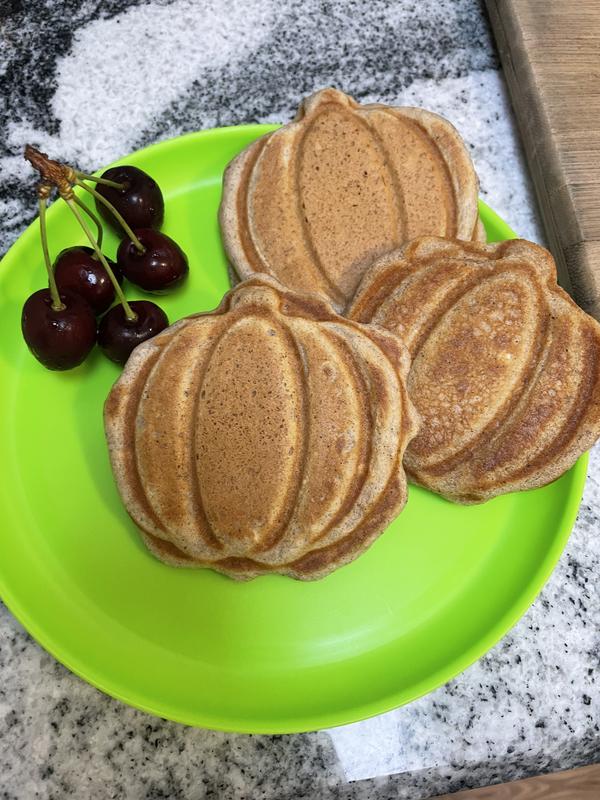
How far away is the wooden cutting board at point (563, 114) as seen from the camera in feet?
5.98

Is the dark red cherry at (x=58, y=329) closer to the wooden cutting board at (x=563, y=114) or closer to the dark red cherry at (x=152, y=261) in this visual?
the dark red cherry at (x=152, y=261)

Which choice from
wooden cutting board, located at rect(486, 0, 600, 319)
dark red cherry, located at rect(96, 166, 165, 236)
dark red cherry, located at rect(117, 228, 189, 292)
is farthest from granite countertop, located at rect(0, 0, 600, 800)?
dark red cherry, located at rect(117, 228, 189, 292)

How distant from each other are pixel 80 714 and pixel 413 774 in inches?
32.6

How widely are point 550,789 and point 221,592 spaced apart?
1.28 meters

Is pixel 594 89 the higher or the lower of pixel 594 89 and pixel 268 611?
the higher

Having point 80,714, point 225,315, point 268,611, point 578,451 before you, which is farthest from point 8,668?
point 578,451

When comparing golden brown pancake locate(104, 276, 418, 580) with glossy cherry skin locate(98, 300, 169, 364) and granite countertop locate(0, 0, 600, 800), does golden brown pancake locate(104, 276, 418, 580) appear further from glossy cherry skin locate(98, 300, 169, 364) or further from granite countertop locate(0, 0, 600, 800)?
granite countertop locate(0, 0, 600, 800)

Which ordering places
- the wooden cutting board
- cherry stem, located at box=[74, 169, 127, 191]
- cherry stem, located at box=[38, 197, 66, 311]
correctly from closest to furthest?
cherry stem, located at box=[38, 197, 66, 311], cherry stem, located at box=[74, 169, 127, 191], the wooden cutting board

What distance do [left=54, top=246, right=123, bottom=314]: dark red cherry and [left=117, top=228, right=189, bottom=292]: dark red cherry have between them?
65mm

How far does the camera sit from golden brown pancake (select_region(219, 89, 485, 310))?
1621 mm

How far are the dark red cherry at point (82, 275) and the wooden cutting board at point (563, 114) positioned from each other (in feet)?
4.18

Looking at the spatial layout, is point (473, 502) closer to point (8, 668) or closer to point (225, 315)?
point (225, 315)

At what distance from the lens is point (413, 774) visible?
1.60 metres

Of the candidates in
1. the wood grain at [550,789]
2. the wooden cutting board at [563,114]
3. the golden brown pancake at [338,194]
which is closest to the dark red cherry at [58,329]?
the golden brown pancake at [338,194]
